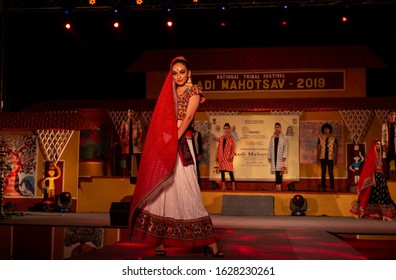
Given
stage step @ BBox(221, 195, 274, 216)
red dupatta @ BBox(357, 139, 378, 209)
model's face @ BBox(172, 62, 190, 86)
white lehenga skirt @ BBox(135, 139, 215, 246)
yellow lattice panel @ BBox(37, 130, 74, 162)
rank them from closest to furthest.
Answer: white lehenga skirt @ BBox(135, 139, 215, 246), model's face @ BBox(172, 62, 190, 86), red dupatta @ BBox(357, 139, 378, 209), stage step @ BBox(221, 195, 274, 216), yellow lattice panel @ BBox(37, 130, 74, 162)

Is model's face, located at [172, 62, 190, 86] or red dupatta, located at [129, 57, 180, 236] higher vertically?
model's face, located at [172, 62, 190, 86]

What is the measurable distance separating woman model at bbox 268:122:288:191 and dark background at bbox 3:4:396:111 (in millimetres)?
4036

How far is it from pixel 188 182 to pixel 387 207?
19.6 feet

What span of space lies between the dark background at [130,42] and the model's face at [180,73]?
10.5m

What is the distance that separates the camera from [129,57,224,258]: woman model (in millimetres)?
4301

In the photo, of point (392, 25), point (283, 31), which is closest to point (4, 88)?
point (283, 31)

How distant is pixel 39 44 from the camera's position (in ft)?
50.4

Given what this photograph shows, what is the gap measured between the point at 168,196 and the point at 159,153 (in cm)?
34

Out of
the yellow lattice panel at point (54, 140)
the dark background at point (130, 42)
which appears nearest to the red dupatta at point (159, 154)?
the yellow lattice panel at point (54, 140)

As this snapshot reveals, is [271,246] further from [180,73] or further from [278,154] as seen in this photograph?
[278,154]

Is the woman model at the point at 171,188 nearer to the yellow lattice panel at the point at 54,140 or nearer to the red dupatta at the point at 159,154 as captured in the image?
the red dupatta at the point at 159,154

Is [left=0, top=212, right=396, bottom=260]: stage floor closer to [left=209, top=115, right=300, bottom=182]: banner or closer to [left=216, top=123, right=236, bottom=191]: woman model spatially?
[left=216, top=123, right=236, bottom=191]: woman model

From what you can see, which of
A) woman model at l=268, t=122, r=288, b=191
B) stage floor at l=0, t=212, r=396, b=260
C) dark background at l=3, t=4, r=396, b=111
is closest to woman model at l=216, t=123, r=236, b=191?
woman model at l=268, t=122, r=288, b=191

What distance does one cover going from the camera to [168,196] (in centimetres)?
436
